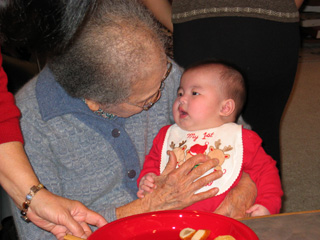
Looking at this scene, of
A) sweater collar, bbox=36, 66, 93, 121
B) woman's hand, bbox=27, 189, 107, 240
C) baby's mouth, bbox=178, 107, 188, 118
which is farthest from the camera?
baby's mouth, bbox=178, 107, 188, 118

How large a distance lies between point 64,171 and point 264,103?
2.77 feet

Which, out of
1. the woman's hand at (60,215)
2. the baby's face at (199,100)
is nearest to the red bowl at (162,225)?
the woman's hand at (60,215)

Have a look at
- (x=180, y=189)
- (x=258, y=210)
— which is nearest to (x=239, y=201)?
(x=258, y=210)

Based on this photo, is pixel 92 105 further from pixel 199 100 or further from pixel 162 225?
pixel 162 225

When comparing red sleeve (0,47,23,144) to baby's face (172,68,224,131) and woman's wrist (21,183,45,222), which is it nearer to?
woman's wrist (21,183,45,222)

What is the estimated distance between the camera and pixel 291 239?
0.79 metres

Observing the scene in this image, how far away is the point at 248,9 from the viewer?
60.5 inches

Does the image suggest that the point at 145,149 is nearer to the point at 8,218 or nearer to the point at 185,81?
the point at 185,81

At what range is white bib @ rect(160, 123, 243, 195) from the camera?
1387mm

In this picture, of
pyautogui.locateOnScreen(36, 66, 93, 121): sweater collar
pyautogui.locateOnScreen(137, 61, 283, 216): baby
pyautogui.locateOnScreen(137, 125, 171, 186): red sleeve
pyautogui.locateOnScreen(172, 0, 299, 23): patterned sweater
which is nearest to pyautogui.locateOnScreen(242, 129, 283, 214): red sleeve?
pyautogui.locateOnScreen(137, 61, 283, 216): baby

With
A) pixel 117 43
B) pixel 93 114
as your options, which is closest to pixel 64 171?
pixel 93 114

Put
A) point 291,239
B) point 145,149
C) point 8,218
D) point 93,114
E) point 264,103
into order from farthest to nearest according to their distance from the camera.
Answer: point 8,218 → point 264,103 → point 145,149 → point 93,114 → point 291,239

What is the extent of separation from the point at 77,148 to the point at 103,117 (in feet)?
0.43

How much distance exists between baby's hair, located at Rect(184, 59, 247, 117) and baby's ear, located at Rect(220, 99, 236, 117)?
0.05ft
